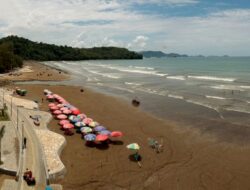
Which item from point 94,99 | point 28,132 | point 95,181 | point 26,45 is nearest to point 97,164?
point 95,181

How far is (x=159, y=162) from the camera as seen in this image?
23359 mm

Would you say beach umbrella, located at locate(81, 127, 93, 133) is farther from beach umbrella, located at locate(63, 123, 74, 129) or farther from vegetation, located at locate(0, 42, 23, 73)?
vegetation, located at locate(0, 42, 23, 73)

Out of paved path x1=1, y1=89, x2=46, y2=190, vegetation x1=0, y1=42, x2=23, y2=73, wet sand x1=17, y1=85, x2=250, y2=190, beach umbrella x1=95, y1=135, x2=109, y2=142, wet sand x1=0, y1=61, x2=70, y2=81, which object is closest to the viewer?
paved path x1=1, y1=89, x2=46, y2=190

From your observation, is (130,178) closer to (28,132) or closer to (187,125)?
(28,132)

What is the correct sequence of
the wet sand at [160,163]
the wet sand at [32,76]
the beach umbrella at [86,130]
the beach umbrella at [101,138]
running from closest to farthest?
the wet sand at [160,163] < the beach umbrella at [101,138] < the beach umbrella at [86,130] < the wet sand at [32,76]

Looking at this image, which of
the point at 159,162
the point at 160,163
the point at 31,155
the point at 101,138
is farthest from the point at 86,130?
the point at 160,163

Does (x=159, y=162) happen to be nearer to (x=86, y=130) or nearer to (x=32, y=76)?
(x=86, y=130)

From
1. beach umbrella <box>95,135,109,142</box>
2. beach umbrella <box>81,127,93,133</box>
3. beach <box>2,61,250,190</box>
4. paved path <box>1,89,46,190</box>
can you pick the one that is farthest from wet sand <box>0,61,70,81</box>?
beach umbrella <box>95,135,109,142</box>

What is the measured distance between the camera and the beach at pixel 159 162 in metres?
20.1

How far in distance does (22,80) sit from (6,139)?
48.0 meters

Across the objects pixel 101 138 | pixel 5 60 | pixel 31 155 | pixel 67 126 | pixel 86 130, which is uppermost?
pixel 5 60

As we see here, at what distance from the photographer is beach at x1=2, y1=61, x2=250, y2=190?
66.0 ft

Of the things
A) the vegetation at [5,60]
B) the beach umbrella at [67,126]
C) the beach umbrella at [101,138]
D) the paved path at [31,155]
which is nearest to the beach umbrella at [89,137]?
the beach umbrella at [101,138]

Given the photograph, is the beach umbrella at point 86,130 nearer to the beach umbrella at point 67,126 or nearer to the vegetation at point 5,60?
the beach umbrella at point 67,126
